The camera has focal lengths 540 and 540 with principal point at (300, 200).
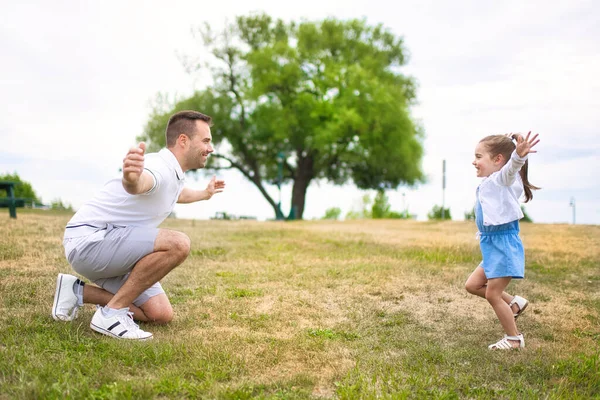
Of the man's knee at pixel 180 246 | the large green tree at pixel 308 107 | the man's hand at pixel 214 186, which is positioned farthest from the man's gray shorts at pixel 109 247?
the large green tree at pixel 308 107

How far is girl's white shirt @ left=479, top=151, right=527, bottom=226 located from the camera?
15.5 feet

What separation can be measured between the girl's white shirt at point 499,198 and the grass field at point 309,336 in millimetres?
1175

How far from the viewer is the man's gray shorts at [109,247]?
456cm

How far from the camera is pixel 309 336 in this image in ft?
16.1

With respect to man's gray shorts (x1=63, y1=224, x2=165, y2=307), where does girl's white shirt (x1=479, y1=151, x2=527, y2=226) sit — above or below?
above

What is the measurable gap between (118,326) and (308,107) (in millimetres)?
26653

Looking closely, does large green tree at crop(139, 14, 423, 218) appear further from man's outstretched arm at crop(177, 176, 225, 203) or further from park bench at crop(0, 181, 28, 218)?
man's outstretched arm at crop(177, 176, 225, 203)

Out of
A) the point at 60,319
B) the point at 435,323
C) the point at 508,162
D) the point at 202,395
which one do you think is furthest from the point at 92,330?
the point at 508,162

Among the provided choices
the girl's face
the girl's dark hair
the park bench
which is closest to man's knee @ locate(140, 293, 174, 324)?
the girl's face

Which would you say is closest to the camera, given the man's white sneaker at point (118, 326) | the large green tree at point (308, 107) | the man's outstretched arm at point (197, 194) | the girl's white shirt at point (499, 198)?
the man's white sneaker at point (118, 326)

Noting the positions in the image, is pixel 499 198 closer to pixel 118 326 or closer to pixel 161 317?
pixel 161 317

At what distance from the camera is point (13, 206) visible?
594 inches

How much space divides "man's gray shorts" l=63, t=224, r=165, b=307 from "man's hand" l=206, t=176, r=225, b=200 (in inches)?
39.8

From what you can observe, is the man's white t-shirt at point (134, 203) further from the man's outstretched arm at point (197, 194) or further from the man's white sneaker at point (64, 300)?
the man's outstretched arm at point (197, 194)
